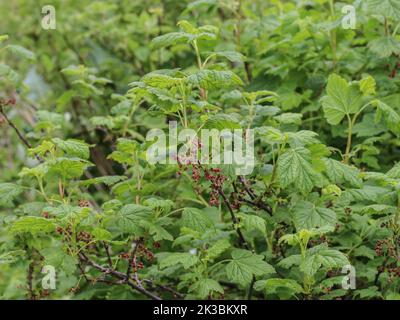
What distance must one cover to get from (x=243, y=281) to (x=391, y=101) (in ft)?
3.35

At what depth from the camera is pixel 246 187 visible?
6.61 feet

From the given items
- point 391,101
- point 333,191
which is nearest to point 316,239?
point 333,191

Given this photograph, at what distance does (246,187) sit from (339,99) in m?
0.46

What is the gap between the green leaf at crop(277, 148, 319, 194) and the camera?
71.7 inches

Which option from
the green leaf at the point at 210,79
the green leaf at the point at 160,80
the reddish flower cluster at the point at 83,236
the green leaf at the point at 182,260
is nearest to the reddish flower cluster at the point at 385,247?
the green leaf at the point at 182,260

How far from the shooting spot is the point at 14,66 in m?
5.00

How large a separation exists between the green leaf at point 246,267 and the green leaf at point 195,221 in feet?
0.51

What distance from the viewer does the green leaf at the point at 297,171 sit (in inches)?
71.7

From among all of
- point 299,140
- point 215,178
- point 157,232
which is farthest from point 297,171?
point 157,232

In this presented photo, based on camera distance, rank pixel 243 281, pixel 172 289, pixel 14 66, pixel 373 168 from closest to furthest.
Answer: pixel 243 281 < pixel 172 289 < pixel 373 168 < pixel 14 66

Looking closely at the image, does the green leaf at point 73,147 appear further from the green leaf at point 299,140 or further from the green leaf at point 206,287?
the green leaf at point 299,140

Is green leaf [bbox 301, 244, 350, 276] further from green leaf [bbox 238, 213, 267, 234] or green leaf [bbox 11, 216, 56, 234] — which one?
green leaf [bbox 11, 216, 56, 234]
